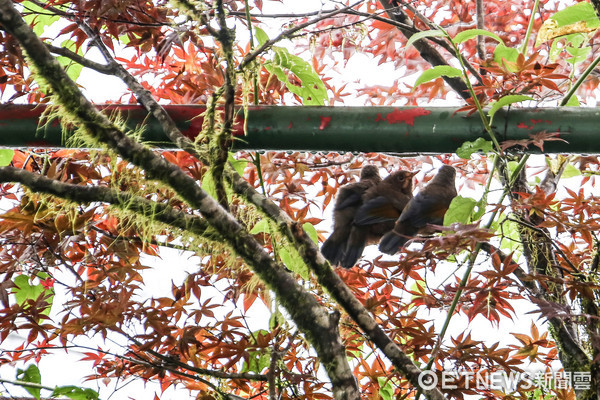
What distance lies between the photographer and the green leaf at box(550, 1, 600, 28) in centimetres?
99

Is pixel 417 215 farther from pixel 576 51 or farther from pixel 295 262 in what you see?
pixel 576 51

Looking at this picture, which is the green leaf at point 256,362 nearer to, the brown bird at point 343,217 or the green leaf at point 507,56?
the brown bird at point 343,217

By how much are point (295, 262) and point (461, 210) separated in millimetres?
331

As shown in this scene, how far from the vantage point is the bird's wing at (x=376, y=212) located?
4.20 ft

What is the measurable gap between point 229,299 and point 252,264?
647mm

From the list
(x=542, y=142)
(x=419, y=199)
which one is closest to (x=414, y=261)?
(x=419, y=199)

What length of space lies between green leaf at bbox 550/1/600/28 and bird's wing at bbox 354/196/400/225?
50cm

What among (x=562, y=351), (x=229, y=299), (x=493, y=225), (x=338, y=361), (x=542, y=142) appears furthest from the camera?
(x=229, y=299)

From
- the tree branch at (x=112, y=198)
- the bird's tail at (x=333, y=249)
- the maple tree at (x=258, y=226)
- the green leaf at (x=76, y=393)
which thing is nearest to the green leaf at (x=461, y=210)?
the maple tree at (x=258, y=226)

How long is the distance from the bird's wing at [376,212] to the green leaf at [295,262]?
0.80ft

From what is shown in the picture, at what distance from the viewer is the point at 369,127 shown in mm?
1020

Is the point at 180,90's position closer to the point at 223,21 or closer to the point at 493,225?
the point at 223,21

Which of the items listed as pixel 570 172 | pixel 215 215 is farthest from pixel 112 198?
pixel 570 172

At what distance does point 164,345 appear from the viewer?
1384mm
